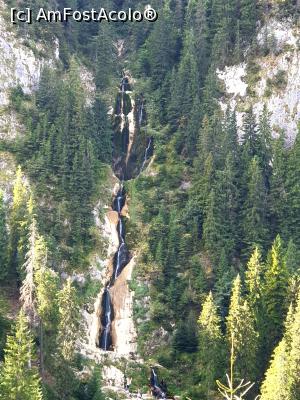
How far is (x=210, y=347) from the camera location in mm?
57719

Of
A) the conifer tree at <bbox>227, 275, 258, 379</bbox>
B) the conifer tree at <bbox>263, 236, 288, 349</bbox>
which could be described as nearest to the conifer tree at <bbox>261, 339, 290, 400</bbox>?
the conifer tree at <bbox>227, 275, 258, 379</bbox>

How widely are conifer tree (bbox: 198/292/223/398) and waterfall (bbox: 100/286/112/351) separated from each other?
15168 millimetres

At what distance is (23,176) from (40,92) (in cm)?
1555

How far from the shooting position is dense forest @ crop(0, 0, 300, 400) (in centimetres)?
5331

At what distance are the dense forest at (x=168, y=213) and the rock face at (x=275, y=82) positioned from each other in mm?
913

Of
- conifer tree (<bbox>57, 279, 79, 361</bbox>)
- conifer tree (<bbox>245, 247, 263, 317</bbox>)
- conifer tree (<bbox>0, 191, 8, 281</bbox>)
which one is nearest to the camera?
conifer tree (<bbox>57, 279, 79, 361</bbox>)

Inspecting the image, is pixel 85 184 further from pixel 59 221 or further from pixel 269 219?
pixel 269 219

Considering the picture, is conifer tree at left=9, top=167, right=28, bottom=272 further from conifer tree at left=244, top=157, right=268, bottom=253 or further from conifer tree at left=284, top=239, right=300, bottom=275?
conifer tree at left=284, top=239, right=300, bottom=275

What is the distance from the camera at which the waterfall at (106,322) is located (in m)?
70.2

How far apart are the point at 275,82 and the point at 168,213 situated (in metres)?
26.3

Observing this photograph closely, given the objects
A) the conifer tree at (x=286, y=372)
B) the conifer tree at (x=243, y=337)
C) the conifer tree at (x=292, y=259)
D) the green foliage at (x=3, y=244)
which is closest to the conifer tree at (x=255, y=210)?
the conifer tree at (x=292, y=259)

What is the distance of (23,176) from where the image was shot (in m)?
80.4

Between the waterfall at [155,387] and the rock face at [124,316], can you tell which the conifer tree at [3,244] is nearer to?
the rock face at [124,316]

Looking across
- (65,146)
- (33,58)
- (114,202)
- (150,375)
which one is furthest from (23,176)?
(150,375)
